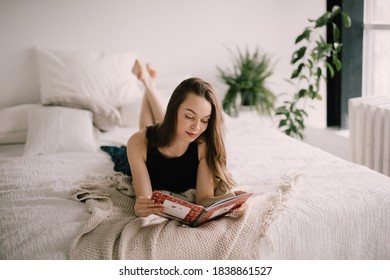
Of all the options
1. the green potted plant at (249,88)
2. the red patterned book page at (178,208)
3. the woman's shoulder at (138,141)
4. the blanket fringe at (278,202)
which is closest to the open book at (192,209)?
the red patterned book page at (178,208)

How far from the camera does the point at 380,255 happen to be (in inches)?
60.2

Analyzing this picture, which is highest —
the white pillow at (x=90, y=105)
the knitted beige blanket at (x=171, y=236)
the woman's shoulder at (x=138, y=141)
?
the white pillow at (x=90, y=105)

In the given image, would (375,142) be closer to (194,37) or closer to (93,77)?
(194,37)

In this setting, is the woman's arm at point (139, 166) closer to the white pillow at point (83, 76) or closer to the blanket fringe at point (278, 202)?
the blanket fringe at point (278, 202)

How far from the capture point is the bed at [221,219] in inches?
50.4

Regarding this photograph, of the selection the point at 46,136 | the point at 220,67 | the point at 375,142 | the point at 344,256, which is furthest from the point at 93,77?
the point at 344,256

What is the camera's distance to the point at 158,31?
3.20 m

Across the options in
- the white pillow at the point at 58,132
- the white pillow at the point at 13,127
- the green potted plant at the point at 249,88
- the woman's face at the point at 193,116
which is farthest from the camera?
the green potted plant at the point at 249,88

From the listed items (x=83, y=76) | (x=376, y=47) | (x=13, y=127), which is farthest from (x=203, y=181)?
(x=376, y=47)

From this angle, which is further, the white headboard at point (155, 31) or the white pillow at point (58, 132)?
the white headboard at point (155, 31)

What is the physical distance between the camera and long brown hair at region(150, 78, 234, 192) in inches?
58.5

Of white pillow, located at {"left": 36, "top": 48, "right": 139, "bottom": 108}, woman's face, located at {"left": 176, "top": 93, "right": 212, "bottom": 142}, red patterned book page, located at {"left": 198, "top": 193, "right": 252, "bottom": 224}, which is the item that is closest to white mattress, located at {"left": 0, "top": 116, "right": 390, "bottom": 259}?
red patterned book page, located at {"left": 198, "top": 193, "right": 252, "bottom": 224}

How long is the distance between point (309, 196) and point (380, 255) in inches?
12.9

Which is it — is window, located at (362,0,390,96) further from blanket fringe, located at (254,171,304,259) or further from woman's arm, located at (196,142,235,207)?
woman's arm, located at (196,142,235,207)
